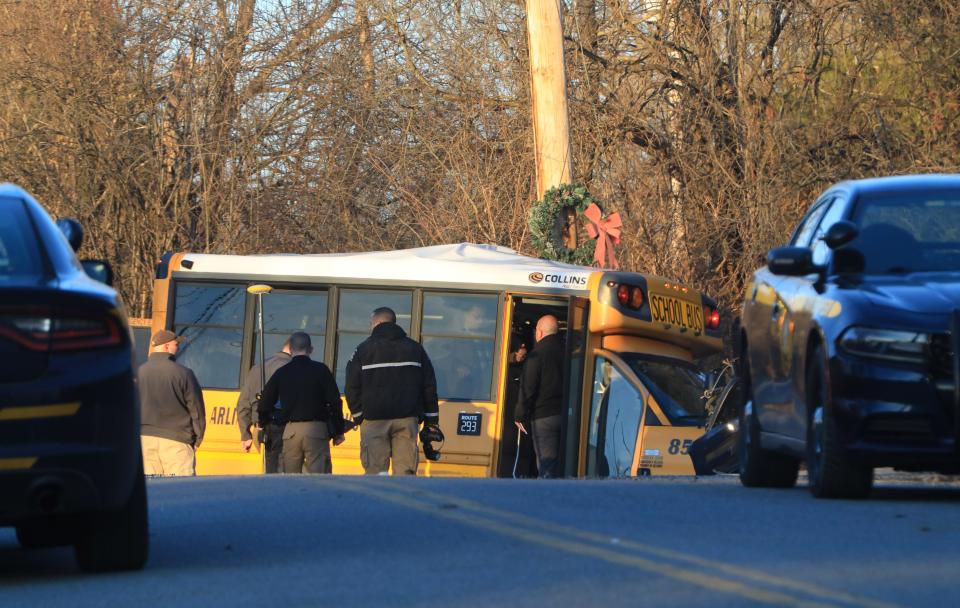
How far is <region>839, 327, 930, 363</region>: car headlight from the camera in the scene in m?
8.36

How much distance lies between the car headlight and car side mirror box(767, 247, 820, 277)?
87cm

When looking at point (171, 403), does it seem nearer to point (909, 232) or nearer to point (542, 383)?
point (542, 383)

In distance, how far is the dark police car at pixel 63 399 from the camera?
20.9 feet

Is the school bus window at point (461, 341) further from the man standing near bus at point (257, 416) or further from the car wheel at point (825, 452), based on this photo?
the car wheel at point (825, 452)

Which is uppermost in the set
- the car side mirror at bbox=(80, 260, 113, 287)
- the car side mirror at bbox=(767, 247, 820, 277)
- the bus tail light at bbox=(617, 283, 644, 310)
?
the bus tail light at bbox=(617, 283, 644, 310)

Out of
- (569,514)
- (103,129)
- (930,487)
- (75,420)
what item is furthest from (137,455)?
(103,129)

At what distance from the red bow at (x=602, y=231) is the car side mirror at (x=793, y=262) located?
480 inches

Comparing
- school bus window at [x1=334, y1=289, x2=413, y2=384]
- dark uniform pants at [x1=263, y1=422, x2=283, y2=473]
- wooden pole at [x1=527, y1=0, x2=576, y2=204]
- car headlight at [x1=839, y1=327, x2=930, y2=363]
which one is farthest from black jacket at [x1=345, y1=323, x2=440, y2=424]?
car headlight at [x1=839, y1=327, x2=930, y2=363]

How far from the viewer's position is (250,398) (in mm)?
18000

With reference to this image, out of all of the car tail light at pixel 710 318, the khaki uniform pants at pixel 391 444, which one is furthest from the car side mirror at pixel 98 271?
the car tail light at pixel 710 318

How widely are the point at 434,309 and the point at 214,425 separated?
2629 mm

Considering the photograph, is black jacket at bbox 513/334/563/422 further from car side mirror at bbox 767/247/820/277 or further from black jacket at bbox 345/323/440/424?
car side mirror at bbox 767/247/820/277

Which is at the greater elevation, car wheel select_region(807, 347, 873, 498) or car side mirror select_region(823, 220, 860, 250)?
car side mirror select_region(823, 220, 860, 250)

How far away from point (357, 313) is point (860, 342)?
1070 centimetres
